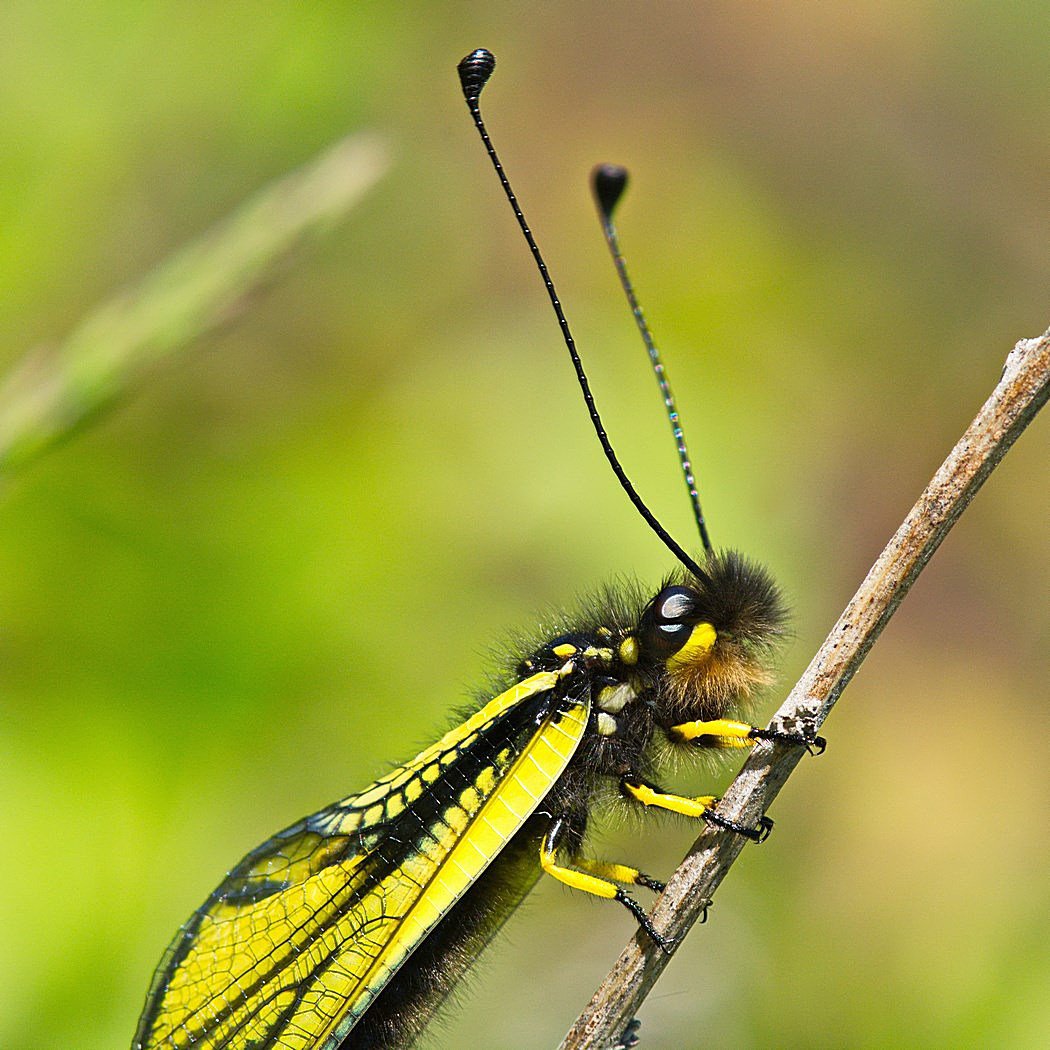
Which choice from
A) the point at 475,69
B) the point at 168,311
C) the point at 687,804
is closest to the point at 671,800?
the point at 687,804

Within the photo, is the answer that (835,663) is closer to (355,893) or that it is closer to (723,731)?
(723,731)

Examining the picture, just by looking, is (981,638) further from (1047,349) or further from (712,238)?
(1047,349)

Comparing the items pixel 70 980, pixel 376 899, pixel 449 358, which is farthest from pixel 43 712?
pixel 449 358

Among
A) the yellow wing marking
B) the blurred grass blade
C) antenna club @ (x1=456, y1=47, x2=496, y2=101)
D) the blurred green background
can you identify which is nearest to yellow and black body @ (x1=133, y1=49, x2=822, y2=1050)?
the yellow wing marking

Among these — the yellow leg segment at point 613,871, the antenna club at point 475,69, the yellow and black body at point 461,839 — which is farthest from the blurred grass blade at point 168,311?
the yellow leg segment at point 613,871

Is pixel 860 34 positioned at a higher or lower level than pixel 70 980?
higher

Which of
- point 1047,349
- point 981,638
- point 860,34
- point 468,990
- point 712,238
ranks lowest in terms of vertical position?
point 981,638

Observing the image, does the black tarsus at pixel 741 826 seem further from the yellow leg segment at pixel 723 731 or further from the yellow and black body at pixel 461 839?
the yellow leg segment at pixel 723 731
